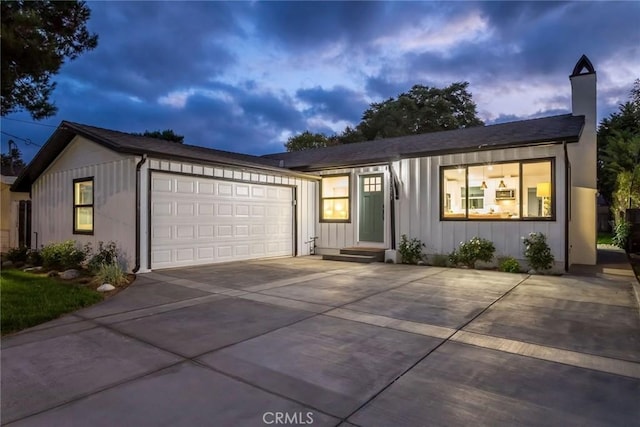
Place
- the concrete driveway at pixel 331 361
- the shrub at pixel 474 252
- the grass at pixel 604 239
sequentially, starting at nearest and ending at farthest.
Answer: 1. the concrete driveway at pixel 331 361
2. the shrub at pixel 474 252
3. the grass at pixel 604 239

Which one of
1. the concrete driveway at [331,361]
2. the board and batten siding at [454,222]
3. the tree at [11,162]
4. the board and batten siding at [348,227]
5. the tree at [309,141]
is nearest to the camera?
the concrete driveway at [331,361]

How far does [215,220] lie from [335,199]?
13.4ft

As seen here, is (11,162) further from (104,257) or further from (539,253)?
(539,253)

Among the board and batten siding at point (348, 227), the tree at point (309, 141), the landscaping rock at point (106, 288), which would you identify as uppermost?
the tree at point (309, 141)

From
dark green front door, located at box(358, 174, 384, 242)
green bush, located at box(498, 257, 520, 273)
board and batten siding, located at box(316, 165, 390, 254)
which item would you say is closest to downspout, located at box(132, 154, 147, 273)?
board and batten siding, located at box(316, 165, 390, 254)

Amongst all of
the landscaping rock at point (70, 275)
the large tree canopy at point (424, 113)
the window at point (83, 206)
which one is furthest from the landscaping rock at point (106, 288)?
the large tree canopy at point (424, 113)

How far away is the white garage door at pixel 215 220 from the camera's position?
8305 mm

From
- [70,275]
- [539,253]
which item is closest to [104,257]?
[70,275]

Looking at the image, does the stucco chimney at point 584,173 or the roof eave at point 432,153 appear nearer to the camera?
the roof eave at point 432,153

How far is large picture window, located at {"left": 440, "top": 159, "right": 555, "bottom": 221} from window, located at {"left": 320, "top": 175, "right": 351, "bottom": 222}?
123 inches

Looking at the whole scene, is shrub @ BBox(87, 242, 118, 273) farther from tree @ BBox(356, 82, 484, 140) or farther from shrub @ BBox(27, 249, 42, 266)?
tree @ BBox(356, 82, 484, 140)

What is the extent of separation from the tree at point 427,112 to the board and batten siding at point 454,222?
19.7 m

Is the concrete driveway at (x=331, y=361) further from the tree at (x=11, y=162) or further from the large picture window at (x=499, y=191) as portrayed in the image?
the tree at (x=11, y=162)

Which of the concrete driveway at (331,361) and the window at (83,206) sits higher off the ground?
the window at (83,206)
